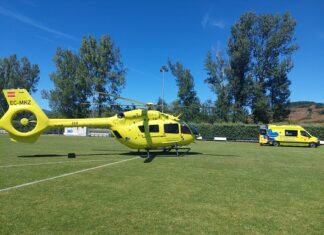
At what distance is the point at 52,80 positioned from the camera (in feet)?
211

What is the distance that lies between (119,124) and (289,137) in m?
22.0

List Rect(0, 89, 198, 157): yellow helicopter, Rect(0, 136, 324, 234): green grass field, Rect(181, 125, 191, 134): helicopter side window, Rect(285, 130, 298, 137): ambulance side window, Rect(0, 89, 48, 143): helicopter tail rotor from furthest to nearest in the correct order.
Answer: Rect(285, 130, 298, 137): ambulance side window
Rect(181, 125, 191, 134): helicopter side window
Rect(0, 89, 198, 157): yellow helicopter
Rect(0, 89, 48, 143): helicopter tail rotor
Rect(0, 136, 324, 234): green grass field

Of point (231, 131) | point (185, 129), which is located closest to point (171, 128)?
point (185, 129)

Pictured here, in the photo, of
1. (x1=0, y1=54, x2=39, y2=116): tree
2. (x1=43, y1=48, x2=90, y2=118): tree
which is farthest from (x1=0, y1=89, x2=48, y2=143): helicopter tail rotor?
(x1=0, y1=54, x2=39, y2=116): tree

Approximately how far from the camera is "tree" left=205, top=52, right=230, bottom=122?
5556 centimetres

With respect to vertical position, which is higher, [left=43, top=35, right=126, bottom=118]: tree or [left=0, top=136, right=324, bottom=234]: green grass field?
[left=43, top=35, right=126, bottom=118]: tree

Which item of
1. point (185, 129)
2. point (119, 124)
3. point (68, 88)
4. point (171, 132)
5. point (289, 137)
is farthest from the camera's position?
point (68, 88)

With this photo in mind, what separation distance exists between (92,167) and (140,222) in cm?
785

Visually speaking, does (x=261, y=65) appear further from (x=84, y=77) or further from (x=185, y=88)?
(x=84, y=77)

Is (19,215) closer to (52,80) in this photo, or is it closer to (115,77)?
(115,77)

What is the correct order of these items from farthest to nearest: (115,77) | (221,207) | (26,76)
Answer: (26,76) < (115,77) < (221,207)

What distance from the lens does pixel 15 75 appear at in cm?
7162

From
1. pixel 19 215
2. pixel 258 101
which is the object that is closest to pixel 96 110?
pixel 258 101

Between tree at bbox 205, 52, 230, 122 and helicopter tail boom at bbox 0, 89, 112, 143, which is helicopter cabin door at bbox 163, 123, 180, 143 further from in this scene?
tree at bbox 205, 52, 230, 122
